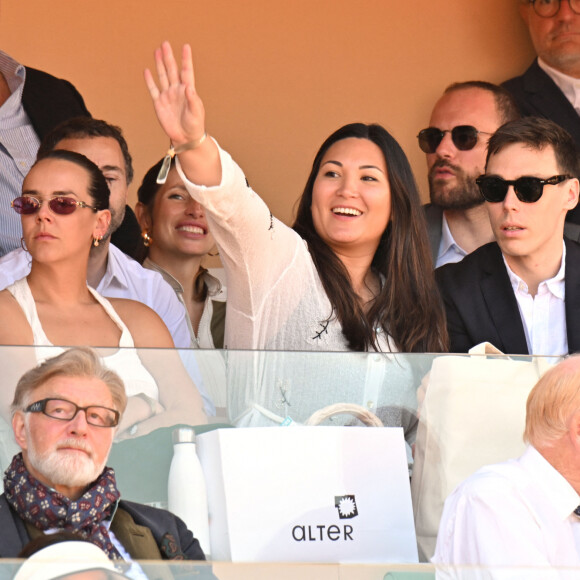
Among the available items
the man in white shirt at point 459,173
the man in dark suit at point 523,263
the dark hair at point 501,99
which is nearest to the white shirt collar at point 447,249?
the man in white shirt at point 459,173

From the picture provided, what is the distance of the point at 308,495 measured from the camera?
2.40m

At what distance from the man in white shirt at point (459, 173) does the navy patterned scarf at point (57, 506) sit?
81.6 inches

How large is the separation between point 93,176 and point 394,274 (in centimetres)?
86

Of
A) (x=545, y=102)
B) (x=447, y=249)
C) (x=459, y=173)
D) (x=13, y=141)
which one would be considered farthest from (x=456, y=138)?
(x=13, y=141)

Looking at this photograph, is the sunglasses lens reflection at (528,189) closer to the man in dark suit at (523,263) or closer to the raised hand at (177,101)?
the man in dark suit at (523,263)

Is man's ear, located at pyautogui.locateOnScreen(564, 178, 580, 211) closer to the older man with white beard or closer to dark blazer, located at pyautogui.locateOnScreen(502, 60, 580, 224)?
dark blazer, located at pyautogui.locateOnScreen(502, 60, 580, 224)

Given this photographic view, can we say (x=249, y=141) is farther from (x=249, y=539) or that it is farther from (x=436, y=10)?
(x=249, y=539)

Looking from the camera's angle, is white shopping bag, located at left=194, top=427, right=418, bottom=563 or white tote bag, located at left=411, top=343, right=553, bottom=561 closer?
white shopping bag, located at left=194, top=427, right=418, bottom=563

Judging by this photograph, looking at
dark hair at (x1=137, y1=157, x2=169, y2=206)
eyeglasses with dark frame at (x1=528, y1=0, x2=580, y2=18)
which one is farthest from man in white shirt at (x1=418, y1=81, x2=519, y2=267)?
dark hair at (x1=137, y1=157, x2=169, y2=206)

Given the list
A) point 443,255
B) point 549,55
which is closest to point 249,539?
point 443,255

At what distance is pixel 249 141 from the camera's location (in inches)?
206

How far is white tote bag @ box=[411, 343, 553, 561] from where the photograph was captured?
8.04 feet

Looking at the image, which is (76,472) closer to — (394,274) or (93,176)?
(93,176)

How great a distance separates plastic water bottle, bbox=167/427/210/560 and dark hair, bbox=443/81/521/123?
2.31 metres
